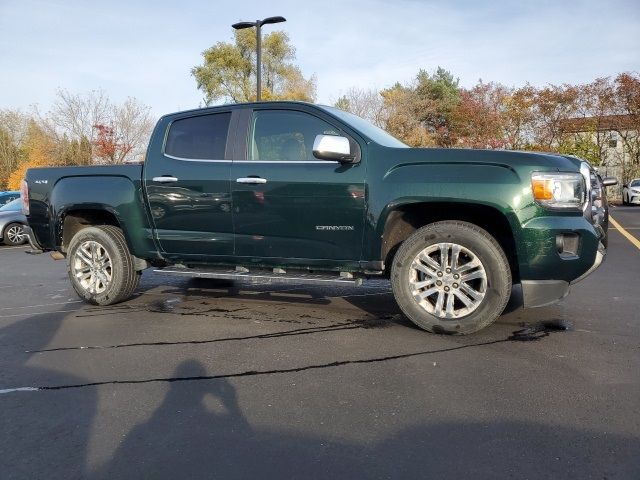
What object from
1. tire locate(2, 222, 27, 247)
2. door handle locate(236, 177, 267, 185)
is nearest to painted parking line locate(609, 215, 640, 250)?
door handle locate(236, 177, 267, 185)

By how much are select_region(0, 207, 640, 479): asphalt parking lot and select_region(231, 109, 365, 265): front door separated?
67 centimetres

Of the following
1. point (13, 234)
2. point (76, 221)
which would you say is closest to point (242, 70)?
point (13, 234)

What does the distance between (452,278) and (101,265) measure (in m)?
3.65

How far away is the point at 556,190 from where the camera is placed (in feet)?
13.4

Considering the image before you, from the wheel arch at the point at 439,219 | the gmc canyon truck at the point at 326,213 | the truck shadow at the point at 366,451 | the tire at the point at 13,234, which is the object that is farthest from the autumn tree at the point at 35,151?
the truck shadow at the point at 366,451

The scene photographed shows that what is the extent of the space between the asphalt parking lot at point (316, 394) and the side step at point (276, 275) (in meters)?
0.39

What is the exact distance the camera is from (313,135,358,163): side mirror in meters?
4.43

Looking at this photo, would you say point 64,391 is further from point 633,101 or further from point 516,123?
point 633,101

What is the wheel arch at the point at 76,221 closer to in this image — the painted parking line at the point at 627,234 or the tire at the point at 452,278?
the tire at the point at 452,278

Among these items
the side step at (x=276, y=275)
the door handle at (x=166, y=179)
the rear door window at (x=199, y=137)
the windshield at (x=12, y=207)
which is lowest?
the side step at (x=276, y=275)

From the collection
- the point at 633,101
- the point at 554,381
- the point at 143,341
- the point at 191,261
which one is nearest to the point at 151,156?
the point at 191,261

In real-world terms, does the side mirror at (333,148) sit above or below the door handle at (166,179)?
above

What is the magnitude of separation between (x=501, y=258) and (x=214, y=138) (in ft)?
9.41

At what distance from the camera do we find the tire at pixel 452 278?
4.25m
